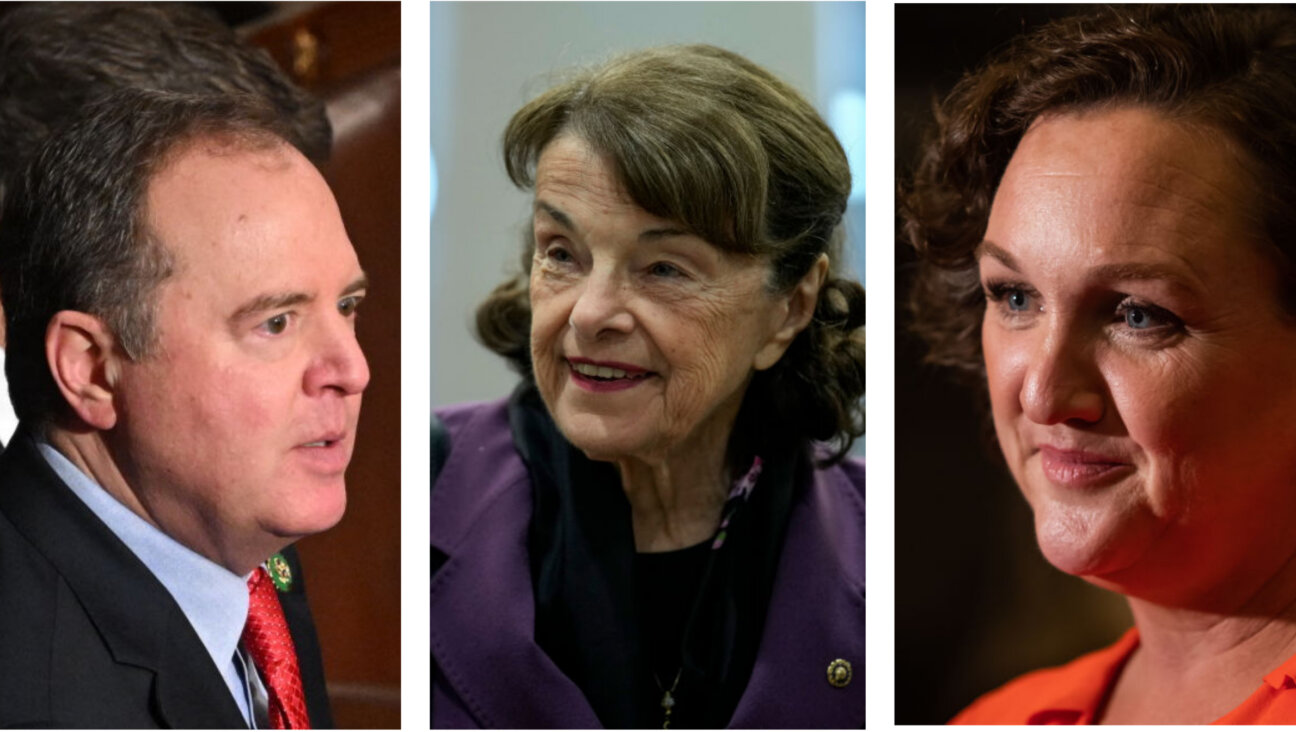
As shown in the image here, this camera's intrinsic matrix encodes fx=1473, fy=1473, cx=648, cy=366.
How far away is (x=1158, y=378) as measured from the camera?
2.00 m

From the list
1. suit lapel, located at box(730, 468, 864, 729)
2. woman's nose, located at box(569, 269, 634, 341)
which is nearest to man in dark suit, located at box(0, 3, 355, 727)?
woman's nose, located at box(569, 269, 634, 341)

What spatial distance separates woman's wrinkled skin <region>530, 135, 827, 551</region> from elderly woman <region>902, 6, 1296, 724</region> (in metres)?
0.32

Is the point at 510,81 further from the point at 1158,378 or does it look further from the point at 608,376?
the point at 1158,378

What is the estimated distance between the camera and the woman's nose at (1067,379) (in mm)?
Result: 2029

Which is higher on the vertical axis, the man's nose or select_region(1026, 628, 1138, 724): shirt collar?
the man's nose

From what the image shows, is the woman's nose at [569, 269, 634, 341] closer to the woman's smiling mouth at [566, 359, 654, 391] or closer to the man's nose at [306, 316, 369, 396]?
the woman's smiling mouth at [566, 359, 654, 391]

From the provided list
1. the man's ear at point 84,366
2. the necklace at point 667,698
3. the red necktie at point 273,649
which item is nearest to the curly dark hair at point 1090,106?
the necklace at point 667,698

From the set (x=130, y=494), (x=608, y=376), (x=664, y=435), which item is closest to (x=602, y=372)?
(x=608, y=376)

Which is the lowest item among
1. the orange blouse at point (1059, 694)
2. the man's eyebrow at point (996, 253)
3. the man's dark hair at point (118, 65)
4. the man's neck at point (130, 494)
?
the orange blouse at point (1059, 694)

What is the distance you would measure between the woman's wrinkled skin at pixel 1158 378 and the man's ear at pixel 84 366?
123 cm

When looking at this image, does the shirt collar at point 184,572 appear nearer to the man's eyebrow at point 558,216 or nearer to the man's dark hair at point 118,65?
the man's dark hair at point 118,65

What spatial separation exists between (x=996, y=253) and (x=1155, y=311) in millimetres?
237

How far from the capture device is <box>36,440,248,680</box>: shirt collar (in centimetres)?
200

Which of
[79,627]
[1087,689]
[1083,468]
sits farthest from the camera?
[1087,689]
